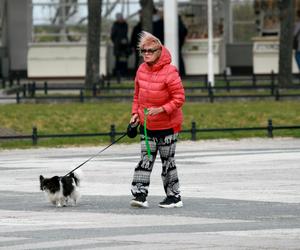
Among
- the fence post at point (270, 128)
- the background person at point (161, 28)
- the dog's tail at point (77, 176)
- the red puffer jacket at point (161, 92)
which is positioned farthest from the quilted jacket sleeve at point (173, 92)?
the background person at point (161, 28)

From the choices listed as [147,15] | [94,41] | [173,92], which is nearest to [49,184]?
[173,92]

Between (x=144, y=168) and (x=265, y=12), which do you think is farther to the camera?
(x=265, y=12)

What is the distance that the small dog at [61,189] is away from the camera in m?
16.8

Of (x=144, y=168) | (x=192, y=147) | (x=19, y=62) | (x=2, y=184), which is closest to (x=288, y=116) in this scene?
(x=192, y=147)

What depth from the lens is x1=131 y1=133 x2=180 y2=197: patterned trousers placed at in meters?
16.5

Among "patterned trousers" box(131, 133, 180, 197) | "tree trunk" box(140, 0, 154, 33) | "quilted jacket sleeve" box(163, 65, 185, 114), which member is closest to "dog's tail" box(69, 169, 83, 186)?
"patterned trousers" box(131, 133, 180, 197)

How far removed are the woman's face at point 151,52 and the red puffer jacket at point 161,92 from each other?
63 millimetres

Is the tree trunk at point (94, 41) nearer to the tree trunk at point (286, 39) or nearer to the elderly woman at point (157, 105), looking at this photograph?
the tree trunk at point (286, 39)

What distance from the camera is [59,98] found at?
3825cm

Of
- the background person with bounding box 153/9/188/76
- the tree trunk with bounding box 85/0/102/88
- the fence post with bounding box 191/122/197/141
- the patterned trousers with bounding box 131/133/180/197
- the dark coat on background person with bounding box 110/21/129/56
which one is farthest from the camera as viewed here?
the background person with bounding box 153/9/188/76

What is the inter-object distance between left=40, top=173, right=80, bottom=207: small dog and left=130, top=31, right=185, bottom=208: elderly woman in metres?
0.72

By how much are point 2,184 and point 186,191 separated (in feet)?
9.42

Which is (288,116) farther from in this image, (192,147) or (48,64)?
(48,64)

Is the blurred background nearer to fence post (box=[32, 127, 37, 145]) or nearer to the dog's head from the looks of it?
fence post (box=[32, 127, 37, 145])
